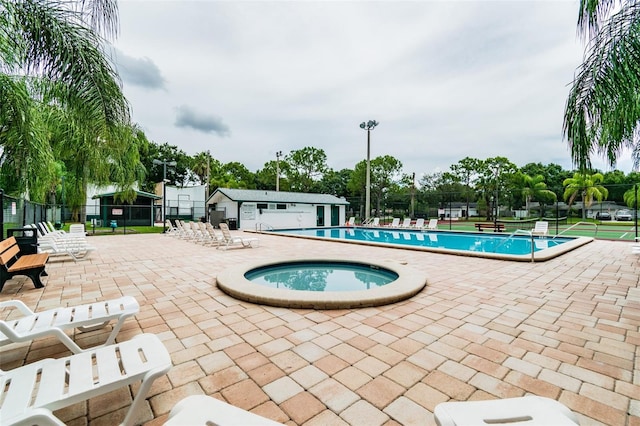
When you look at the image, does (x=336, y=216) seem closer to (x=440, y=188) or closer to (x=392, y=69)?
(x=392, y=69)

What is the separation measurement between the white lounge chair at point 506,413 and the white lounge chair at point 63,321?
2.48 metres

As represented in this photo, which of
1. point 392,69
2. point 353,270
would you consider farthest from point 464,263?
point 392,69

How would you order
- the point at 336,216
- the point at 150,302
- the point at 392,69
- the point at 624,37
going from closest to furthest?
the point at 624,37
the point at 150,302
the point at 392,69
the point at 336,216

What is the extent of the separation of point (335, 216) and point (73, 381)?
940 inches

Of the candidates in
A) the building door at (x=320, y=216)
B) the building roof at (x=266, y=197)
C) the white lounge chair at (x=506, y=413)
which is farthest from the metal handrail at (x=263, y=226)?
the white lounge chair at (x=506, y=413)

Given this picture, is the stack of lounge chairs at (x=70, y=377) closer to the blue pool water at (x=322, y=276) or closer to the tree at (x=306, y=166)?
the blue pool water at (x=322, y=276)

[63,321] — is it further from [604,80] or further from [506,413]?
[604,80]

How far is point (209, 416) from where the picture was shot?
121cm

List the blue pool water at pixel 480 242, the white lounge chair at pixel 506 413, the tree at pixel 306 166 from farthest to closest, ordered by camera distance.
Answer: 1. the tree at pixel 306 166
2. the blue pool water at pixel 480 242
3. the white lounge chair at pixel 506 413

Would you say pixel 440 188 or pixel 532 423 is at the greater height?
pixel 440 188

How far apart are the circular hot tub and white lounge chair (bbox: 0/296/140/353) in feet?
5.05

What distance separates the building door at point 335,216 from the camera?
2497cm

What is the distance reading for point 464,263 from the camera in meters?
6.61

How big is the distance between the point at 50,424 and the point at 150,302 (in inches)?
117
